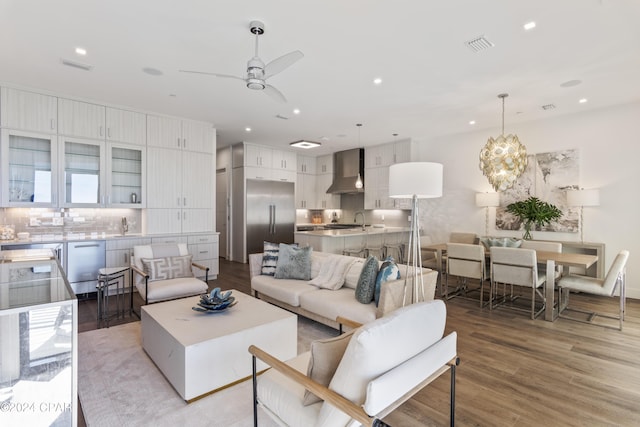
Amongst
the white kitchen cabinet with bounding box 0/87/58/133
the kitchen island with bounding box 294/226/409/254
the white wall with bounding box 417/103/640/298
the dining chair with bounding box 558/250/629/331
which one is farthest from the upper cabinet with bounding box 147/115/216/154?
the dining chair with bounding box 558/250/629/331

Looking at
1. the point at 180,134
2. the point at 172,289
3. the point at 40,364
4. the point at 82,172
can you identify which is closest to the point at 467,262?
the point at 172,289

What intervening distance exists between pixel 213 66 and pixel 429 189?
8.94ft

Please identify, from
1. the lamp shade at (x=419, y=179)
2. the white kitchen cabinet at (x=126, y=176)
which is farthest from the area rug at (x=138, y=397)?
the white kitchen cabinet at (x=126, y=176)

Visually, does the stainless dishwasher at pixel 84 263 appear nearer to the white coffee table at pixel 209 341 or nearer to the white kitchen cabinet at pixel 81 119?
the white kitchen cabinet at pixel 81 119

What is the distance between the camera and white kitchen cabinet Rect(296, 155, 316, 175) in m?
9.06

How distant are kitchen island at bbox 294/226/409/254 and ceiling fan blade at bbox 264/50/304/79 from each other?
3.09 meters

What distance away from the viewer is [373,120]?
5754mm

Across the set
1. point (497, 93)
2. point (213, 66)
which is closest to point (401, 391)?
point (213, 66)

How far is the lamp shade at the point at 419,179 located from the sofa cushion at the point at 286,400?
158 centimetres

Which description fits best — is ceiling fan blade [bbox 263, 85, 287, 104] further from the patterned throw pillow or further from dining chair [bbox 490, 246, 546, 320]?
dining chair [bbox 490, 246, 546, 320]

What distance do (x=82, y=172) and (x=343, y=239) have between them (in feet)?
14.1

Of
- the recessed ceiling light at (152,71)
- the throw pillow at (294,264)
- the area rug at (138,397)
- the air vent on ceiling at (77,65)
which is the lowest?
the area rug at (138,397)

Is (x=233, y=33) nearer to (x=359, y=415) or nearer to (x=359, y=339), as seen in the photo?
(x=359, y=339)

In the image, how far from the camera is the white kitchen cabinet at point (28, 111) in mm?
4133
